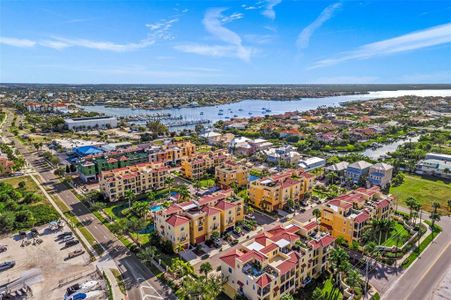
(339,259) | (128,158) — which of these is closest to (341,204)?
(339,259)

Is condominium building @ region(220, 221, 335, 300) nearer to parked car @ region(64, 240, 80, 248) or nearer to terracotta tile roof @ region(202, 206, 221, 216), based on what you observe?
terracotta tile roof @ region(202, 206, 221, 216)

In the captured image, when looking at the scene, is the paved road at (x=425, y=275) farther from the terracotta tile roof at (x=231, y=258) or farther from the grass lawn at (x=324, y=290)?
the terracotta tile roof at (x=231, y=258)

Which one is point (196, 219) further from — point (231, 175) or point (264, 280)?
point (231, 175)

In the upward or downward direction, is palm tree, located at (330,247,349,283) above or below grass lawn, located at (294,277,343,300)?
above

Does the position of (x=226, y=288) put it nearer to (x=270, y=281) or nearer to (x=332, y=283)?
(x=270, y=281)

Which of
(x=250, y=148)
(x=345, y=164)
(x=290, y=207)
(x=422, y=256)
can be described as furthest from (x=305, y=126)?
(x=422, y=256)

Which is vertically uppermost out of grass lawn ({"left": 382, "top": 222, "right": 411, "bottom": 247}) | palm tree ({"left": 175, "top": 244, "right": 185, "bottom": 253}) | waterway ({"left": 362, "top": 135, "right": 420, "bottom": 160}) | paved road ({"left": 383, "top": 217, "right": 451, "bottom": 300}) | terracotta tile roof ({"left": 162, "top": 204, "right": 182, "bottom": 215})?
terracotta tile roof ({"left": 162, "top": 204, "right": 182, "bottom": 215})

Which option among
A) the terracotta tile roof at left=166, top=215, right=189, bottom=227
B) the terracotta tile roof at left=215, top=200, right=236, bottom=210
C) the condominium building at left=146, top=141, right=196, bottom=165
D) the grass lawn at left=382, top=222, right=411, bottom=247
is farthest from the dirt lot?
the grass lawn at left=382, top=222, right=411, bottom=247
